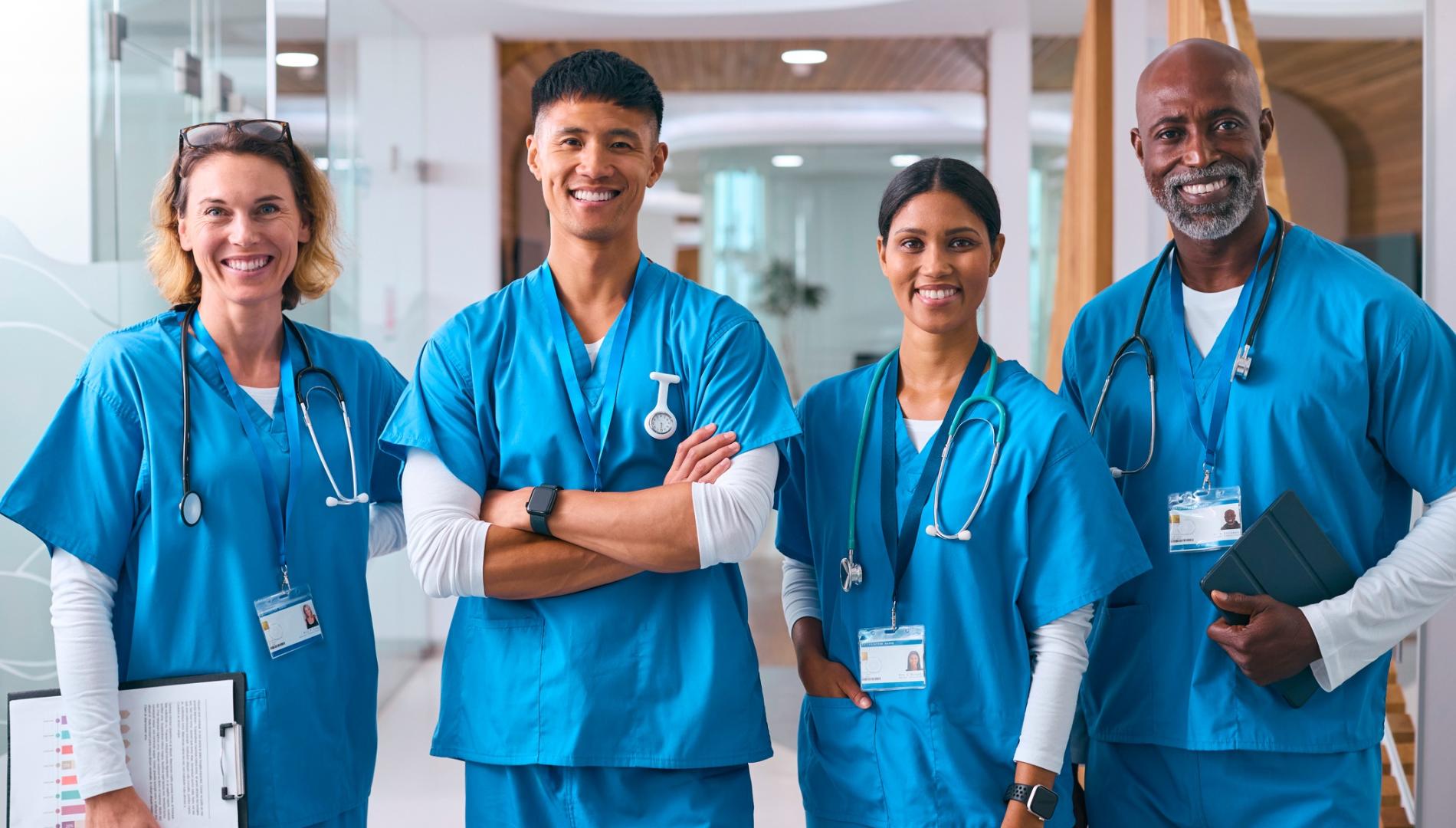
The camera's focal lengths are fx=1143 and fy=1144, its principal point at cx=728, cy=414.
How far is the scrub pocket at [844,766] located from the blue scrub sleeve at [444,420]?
613 millimetres

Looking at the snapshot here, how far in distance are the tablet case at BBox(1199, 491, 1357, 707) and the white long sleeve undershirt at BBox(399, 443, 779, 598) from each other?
0.69 metres

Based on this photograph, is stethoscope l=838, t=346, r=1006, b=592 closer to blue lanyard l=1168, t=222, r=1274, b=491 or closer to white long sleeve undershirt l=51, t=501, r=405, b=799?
blue lanyard l=1168, t=222, r=1274, b=491

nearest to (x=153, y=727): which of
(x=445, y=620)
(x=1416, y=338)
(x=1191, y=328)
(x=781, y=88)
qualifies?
(x=1191, y=328)

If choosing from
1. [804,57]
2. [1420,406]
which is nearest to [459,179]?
[804,57]

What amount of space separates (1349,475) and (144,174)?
9.98 ft

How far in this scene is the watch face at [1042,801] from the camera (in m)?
1.56

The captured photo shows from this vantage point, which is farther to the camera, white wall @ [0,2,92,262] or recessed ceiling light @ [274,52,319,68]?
recessed ceiling light @ [274,52,319,68]

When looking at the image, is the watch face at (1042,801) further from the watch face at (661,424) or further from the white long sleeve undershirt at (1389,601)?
the watch face at (661,424)

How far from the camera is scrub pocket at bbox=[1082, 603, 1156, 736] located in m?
1.83

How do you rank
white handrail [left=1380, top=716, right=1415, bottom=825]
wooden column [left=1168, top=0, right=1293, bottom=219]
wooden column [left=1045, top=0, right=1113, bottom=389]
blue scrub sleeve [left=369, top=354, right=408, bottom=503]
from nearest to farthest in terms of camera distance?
blue scrub sleeve [left=369, top=354, right=408, bottom=503], wooden column [left=1168, top=0, right=1293, bottom=219], white handrail [left=1380, top=716, right=1415, bottom=825], wooden column [left=1045, top=0, right=1113, bottom=389]

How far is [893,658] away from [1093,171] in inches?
147

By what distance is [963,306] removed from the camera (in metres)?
1.72

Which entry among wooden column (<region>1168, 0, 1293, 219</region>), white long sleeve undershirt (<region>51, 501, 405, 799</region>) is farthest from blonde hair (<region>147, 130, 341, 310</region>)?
wooden column (<region>1168, 0, 1293, 219</region>)

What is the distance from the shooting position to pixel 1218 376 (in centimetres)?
182
